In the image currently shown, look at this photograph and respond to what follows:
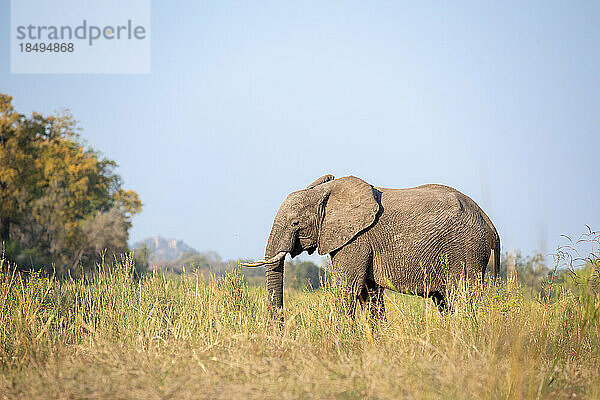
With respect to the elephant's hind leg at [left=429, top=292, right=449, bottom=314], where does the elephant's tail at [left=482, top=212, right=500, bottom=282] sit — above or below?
above

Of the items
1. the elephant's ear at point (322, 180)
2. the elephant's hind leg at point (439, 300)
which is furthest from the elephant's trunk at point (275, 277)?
the elephant's hind leg at point (439, 300)

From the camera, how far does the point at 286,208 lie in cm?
803

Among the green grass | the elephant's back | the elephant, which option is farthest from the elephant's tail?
the green grass

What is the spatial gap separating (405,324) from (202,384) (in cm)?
254

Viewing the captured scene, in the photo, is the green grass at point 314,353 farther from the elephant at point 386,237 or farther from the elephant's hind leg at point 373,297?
the elephant's hind leg at point 373,297

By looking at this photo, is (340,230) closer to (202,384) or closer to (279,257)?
(279,257)

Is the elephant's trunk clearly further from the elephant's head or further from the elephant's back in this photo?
the elephant's back

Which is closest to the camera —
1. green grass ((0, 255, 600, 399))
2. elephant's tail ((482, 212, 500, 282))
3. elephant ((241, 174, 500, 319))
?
green grass ((0, 255, 600, 399))

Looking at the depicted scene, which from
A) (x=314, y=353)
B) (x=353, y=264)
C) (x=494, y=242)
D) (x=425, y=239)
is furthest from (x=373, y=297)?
(x=314, y=353)

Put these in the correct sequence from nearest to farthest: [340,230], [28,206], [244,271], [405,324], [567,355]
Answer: [567,355] < [405,324] < [340,230] < [244,271] < [28,206]

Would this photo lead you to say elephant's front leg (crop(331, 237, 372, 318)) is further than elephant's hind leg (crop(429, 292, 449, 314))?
No

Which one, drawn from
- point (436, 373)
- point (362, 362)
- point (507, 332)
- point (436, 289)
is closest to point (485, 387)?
point (436, 373)

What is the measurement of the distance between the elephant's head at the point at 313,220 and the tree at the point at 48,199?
18982 mm

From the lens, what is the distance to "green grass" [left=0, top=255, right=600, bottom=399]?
4.14 metres
